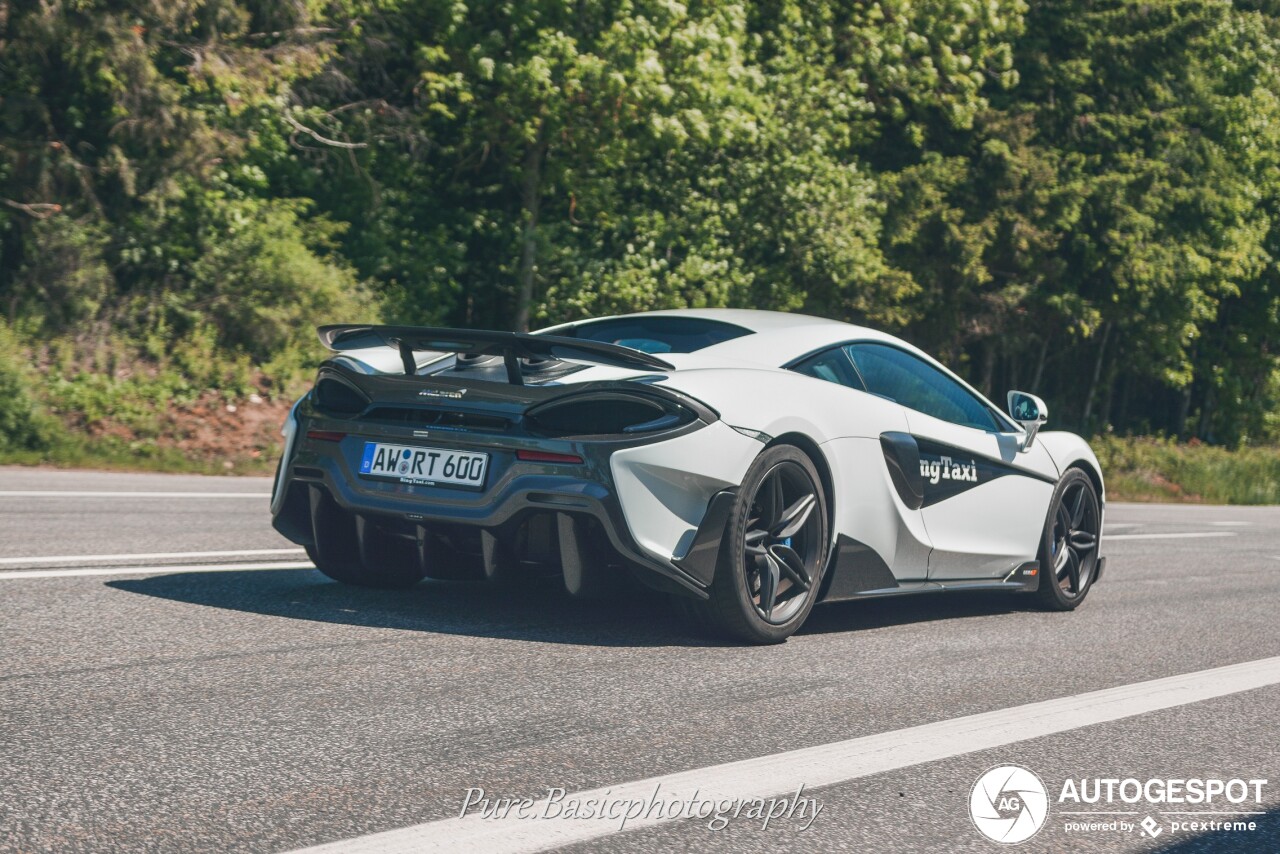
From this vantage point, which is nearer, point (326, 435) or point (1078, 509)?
point (326, 435)

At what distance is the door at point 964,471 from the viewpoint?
19.9ft

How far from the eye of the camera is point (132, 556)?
258 inches

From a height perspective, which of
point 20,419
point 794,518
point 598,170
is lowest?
point 20,419

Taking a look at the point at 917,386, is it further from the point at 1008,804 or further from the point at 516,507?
the point at 1008,804

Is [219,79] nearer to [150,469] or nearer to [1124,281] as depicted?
[150,469]

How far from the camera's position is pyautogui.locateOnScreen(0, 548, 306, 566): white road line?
6.20m

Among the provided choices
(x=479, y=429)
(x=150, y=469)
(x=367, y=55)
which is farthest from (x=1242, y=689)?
(x=367, y=55)

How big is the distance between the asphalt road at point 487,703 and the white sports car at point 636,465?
25 cm

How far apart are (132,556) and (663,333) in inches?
105

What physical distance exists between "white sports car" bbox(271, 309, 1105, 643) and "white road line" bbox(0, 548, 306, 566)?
1.17 m

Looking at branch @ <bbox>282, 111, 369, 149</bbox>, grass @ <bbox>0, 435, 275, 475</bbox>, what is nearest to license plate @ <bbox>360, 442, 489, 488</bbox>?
grass @ <bbox>0, 435, 275, 475</bbox>

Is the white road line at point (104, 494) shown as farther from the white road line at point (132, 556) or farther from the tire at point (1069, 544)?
the tire at point (1069, 544)

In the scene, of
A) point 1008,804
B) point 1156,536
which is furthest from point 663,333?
point 1156,536

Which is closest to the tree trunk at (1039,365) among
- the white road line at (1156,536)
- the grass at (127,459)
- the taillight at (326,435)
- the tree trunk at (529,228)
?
the tree trunk at (529,228)
